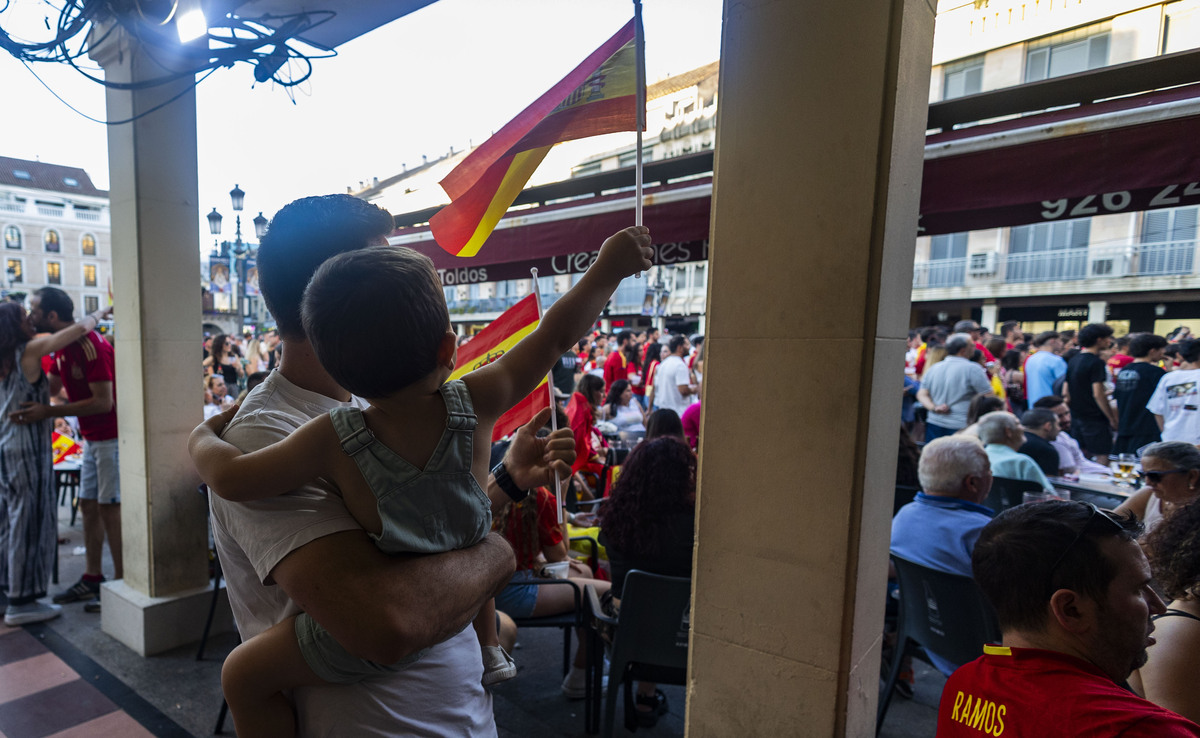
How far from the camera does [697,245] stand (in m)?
4.04

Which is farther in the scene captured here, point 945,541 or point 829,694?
point 945,541

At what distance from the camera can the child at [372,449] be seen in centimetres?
92

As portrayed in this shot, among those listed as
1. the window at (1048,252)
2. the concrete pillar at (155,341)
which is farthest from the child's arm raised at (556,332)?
the window at (1048,252)

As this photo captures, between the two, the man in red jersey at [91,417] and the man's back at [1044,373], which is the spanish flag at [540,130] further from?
the man's back at [1044,373]

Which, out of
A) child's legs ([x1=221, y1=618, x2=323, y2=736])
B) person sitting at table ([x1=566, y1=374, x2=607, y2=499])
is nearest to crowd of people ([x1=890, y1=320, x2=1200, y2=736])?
child's legs ([x1=221, y1=618, x2=323, y2=736])

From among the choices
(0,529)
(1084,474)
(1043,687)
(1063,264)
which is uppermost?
(1063,264)

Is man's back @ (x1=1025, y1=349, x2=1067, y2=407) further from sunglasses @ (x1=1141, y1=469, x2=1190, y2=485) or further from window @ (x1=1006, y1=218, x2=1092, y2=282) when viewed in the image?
window @ (x1=1006, y1=218, x2=1092, y2=282)

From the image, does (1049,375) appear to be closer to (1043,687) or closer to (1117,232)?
(1043,687)

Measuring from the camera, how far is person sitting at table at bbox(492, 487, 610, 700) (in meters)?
3.20

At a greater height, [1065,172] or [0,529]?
[1065,172]

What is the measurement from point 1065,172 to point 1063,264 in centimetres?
2472

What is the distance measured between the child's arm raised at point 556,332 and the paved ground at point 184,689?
8.50ft

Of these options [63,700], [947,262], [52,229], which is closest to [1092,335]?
[63,700]

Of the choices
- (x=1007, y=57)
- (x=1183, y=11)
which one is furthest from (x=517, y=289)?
(x=1183, y=11)
